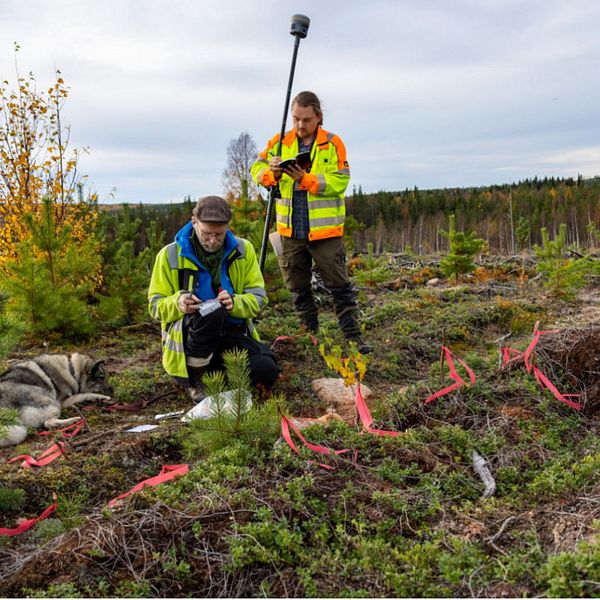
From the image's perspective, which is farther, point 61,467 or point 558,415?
point 558,415

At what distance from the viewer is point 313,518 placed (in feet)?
8.57

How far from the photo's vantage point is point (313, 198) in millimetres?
5965

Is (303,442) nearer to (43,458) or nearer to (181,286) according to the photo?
(43,458)

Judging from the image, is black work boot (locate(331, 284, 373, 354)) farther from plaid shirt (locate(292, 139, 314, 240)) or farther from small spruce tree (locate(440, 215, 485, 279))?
small spruce tree (locate(440, 215, 485, 279))

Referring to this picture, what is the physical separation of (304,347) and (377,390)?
128cm

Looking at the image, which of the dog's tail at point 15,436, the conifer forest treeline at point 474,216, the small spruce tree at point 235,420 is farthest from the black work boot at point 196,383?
the conifer forest treeline at point 474,216

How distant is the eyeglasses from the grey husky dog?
1.87 meters

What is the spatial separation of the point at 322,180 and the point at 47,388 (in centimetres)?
343

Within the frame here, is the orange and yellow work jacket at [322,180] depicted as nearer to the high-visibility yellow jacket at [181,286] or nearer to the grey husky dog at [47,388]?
the high-visibility yellow jacket at [181,286]

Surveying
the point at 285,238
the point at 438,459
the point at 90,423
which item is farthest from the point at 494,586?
the point at 285,238

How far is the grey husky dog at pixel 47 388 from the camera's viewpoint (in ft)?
15.4

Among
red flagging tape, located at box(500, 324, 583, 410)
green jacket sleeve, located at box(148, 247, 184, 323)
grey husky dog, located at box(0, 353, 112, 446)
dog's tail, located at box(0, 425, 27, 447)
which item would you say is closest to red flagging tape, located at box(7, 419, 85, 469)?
dog's tail, located at box(0, 425, 27, 447)

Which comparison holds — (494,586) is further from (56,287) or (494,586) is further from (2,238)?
(2,238)

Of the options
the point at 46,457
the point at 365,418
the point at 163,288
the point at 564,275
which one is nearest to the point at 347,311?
the point at 163,288
